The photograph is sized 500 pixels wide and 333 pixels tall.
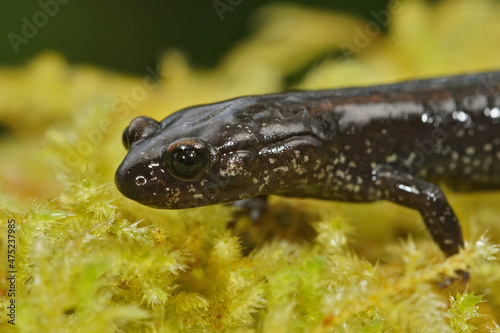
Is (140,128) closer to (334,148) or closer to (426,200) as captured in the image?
(334,148)

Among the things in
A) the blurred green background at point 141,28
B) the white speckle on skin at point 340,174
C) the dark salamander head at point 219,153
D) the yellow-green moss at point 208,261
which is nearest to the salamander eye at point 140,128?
the dark salamander head at point 219,153

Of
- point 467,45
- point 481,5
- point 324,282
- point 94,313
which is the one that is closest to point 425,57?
point 467,45

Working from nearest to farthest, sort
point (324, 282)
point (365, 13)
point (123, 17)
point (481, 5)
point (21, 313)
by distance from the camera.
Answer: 1. point (21, 313)
2. point (324, 282)
3. point (481, 5)
4. point (365, 13)
5. point (123, 17)

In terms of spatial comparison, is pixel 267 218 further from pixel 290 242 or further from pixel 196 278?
pixel 196 278

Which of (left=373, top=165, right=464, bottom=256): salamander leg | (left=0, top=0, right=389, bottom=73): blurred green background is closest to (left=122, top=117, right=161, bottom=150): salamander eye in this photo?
(left=373, top=165, right=464, bottom=256): salamander leg

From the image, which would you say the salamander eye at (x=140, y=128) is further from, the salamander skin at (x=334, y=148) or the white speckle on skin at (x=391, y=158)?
the white speckle on skin at (x=391, y=158)

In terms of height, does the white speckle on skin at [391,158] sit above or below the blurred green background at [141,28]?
above

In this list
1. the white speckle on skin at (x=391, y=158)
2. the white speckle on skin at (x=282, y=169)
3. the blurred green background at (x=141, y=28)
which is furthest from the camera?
the blurred green background at (x=141, y=28)

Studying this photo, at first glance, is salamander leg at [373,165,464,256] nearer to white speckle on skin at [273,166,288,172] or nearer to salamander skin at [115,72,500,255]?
salamander skin at [115,72,500,255]
